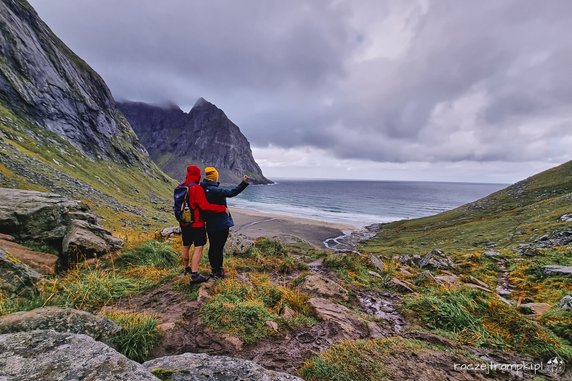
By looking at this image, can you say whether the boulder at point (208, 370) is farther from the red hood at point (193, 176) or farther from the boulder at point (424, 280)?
the boulder at point (424, 280)

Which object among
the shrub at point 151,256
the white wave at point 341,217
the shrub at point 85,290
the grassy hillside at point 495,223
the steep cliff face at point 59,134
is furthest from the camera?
the white wave at point 341,217

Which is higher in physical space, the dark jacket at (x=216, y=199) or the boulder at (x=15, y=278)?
the dark jacket at (x=216, y=199)

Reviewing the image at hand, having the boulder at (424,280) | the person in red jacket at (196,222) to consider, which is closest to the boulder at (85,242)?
the person in red jacket at (196,222)

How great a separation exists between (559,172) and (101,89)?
14526 cm

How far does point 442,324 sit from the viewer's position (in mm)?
6219

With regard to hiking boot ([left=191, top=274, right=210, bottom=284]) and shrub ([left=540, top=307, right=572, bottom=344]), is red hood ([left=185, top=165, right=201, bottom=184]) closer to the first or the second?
hiking boot ([left=191, top=274, right=210, bottom=284])

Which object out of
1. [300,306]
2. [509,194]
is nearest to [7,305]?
[300,306]

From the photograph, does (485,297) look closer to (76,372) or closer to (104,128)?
(76,372)

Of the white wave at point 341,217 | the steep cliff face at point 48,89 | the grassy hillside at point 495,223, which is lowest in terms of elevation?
the white wave at point 341,217

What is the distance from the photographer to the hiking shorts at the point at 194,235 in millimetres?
7191

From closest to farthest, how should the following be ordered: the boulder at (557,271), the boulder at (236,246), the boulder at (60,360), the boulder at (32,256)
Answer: the boulder at (60,360) → the boulder at (32,256) → the boulder at (236,246) → the boulder at (557,271)

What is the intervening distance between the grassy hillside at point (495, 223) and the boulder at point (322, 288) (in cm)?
2910

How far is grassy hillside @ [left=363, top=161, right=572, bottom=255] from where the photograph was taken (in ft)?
108

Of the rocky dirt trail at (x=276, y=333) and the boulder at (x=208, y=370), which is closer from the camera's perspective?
the boulder at (x=208, y=370)
